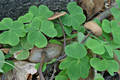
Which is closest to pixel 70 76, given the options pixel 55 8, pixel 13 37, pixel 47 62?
pixel 47 62

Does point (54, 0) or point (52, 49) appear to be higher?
point (54, 0)

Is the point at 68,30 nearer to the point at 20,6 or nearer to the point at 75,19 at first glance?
the point at 75,19

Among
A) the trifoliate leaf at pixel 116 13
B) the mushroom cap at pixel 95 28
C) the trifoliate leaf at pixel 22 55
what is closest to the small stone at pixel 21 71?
the trifoliate leaf at pixel 22 55

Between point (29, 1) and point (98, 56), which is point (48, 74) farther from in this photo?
point (29, 1)

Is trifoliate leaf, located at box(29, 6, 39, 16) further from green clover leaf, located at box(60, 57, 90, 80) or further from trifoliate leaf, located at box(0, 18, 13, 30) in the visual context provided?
green clover leaf, located at box(60, 57, 90, 80)

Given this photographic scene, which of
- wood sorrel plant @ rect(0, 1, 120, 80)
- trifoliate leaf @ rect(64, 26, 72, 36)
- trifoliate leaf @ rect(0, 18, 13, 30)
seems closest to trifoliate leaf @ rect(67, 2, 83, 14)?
wood sorrel plant @ rect(0, 1, 120, 80)

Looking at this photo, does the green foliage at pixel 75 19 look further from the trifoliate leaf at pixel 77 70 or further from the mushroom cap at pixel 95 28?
the trifoliate leaf at pixel 77 70

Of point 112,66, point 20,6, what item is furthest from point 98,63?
point 20,6

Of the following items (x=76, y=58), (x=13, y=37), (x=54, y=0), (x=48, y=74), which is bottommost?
(x=48, y=74)
